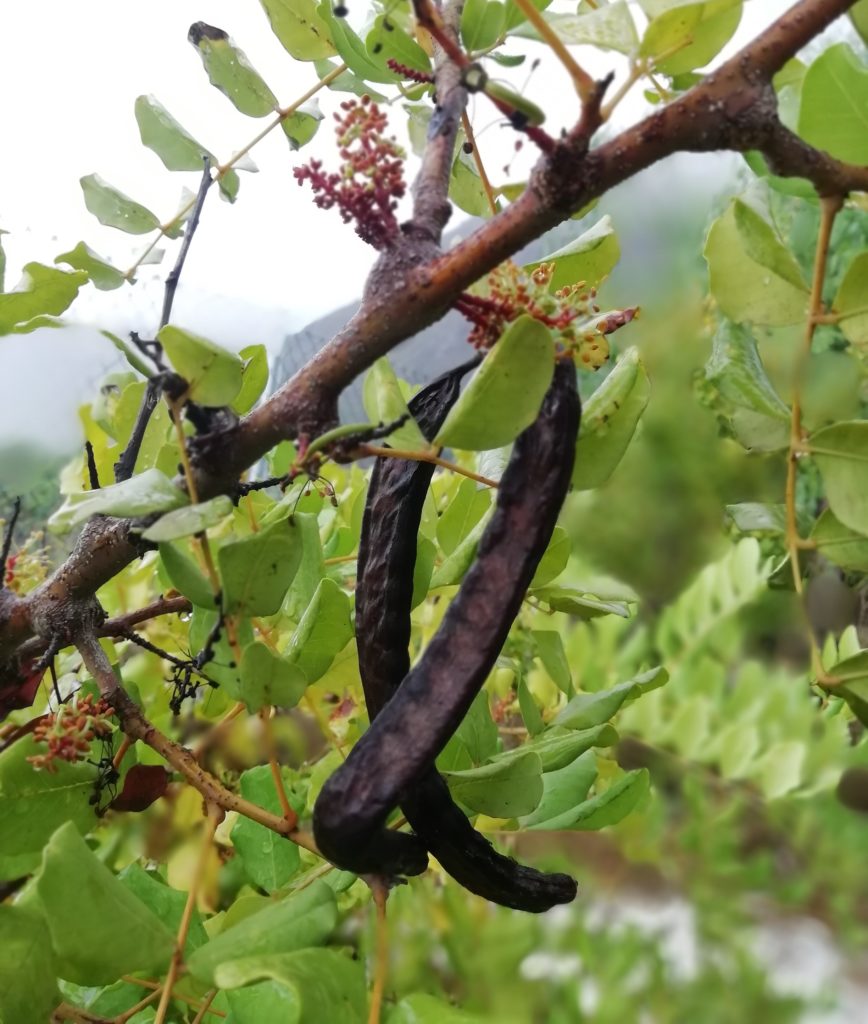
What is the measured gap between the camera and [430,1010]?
0.19 metres

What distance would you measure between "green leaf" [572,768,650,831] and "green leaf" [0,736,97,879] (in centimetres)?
13

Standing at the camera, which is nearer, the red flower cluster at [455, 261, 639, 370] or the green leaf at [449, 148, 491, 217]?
the red flower cluster at [455, 261, 639, 370]

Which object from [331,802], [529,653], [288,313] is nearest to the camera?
[331,802]

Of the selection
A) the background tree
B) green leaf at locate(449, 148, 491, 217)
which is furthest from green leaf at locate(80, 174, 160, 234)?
green leaf at locate(449, 148, 491, 217)

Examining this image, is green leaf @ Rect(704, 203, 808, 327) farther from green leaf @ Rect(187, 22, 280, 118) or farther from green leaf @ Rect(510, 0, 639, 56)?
green leaf @ Rect(187, 22, 280, 118)

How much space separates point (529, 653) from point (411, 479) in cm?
29

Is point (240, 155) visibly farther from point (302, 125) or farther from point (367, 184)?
point (367, 184)

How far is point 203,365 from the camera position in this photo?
0.52 feet

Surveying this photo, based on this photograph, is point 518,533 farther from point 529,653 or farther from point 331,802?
point 529,653

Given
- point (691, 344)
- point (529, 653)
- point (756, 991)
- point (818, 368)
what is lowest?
point (756, 991)

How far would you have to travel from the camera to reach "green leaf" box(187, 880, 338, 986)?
154 mm

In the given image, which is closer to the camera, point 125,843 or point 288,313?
point 125,843

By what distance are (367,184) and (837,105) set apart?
0.10m

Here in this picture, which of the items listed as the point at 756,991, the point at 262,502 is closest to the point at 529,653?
the point at 262,502
